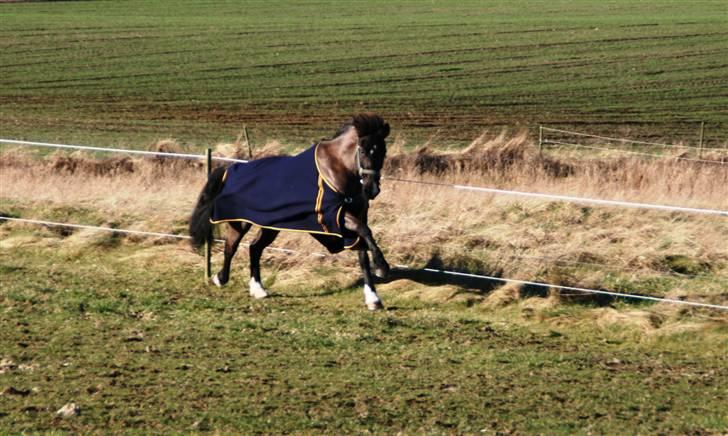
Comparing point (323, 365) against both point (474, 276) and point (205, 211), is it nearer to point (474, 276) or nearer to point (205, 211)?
point (474, 276)

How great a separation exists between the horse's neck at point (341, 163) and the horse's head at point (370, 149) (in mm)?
255

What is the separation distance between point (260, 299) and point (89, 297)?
5.37 ft

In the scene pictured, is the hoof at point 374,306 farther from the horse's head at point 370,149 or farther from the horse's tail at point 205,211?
the horse's tail at point 205,211

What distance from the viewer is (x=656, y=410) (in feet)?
26.0

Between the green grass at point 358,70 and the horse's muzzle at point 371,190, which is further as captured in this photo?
the green grass at point 358,70

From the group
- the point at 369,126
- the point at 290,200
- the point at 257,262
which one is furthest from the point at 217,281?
the point at 369,126

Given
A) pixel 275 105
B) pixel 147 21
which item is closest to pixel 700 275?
pixel 275 105

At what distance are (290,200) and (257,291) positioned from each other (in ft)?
3.80

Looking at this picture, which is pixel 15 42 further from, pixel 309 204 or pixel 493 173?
pixel 309 204

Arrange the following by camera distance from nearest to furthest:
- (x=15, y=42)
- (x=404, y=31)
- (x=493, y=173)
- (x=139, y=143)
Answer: (x=493, y=173) → (x=139, y=143) → (x=15, y=42) → (x=404, y=31)

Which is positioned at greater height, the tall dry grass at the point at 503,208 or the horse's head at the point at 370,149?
the horse's head at the point at 370,149

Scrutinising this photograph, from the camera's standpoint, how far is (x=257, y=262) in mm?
11695

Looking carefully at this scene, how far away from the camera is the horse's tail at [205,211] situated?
12.0m

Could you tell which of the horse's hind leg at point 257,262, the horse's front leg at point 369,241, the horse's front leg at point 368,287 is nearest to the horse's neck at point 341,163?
the horse's front leg at point 369,241
